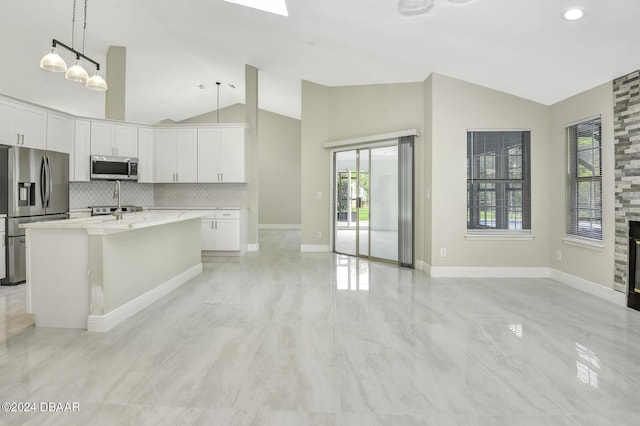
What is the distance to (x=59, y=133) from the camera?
547 centimetres

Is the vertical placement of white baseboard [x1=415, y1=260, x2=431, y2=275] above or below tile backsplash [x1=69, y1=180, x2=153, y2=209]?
below

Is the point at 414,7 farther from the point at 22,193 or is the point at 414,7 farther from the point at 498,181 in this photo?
the point at 22,193

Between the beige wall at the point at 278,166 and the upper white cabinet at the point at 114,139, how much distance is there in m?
5.36

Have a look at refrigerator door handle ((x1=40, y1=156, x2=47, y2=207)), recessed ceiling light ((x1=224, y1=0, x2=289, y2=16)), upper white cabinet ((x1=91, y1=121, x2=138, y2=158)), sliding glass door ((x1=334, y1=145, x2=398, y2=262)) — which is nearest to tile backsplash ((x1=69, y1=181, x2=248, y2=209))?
upper white cabinet ((x1=91, y1=121, x2=138, y2=158))

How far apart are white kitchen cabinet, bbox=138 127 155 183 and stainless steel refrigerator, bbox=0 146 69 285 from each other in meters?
1.64

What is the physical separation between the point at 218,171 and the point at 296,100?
3266mm

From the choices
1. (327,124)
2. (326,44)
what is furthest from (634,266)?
(327,124)

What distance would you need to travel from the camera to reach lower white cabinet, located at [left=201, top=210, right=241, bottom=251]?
6.70 m

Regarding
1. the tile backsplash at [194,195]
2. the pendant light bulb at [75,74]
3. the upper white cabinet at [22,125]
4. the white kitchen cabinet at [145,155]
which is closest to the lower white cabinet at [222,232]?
the tile backsplash at [194,195]

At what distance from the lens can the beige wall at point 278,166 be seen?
1178cm

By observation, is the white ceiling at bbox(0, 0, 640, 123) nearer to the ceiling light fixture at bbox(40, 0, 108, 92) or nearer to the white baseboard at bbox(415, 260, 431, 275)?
the ceiling light fixture at bbox(40, 0, 108, 92)

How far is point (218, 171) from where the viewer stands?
6.91 meters

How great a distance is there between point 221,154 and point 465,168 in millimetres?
4389

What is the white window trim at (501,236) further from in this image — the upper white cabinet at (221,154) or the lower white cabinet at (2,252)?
the lower white cabinet at (2,252)
